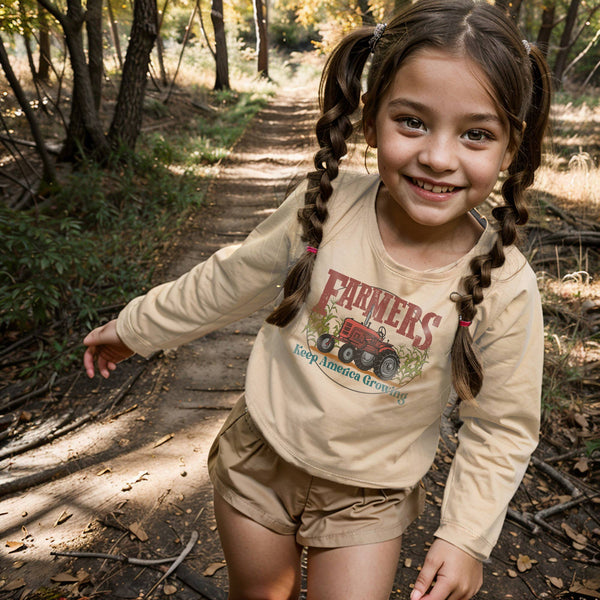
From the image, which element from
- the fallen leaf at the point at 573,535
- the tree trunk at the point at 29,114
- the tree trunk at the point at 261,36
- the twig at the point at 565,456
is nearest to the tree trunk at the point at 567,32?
the tree trunk at the point at 261,36

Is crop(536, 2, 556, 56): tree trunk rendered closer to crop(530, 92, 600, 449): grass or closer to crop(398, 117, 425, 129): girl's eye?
crop(530, 92, 600, 449): grass

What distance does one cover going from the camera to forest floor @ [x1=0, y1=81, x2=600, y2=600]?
7.16ft

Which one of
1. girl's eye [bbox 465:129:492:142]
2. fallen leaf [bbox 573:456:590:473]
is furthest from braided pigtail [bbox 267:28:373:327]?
fallen leaf [bbox 573:456:590:473]

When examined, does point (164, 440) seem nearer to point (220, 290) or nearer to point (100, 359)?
point (100, 359)

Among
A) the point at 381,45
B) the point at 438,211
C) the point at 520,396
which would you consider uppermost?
the point at 381,45

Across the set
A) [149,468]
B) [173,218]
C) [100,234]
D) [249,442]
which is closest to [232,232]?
[173,218]

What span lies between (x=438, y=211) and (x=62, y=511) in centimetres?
217

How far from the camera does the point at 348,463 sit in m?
1.37

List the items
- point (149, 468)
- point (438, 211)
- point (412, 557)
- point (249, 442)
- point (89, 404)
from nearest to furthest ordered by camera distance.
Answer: point (438, 211)
point (249, 442)
point (412, 557)
point (149, 468)
point (89, 404)

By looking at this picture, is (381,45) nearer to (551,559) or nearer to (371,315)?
(371,315)

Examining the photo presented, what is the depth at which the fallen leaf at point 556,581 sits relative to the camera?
7.39 feet

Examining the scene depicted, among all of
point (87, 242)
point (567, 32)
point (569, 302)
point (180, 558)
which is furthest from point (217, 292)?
point (567, 32)

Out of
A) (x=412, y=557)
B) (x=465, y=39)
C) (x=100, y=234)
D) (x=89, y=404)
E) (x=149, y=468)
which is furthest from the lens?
(x=100, y=234)

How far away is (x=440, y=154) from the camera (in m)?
1.22
